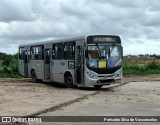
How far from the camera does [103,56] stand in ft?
75.0

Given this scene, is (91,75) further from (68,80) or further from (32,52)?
(32,52)

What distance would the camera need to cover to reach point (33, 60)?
2991 centimetres

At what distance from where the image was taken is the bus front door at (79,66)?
2292 cm

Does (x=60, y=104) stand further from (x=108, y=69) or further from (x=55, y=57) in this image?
(x=55, y=57)

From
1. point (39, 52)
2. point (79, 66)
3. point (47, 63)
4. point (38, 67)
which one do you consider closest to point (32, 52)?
point (39, 52)

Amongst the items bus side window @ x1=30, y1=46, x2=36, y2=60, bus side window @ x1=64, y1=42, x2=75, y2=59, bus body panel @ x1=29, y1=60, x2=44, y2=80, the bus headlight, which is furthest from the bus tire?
bus side window @ x1=30, y1=46, x2=36, y2=60

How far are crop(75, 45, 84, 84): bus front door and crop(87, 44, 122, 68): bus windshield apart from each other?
19.6 inches

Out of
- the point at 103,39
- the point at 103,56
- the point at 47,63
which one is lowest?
the point at 47,63

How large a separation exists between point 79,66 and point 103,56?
4.60ft

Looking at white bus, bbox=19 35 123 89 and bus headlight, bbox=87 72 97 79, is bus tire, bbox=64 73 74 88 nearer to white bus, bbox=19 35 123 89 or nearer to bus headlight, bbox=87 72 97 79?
white bus, bbox=19 35 123 89

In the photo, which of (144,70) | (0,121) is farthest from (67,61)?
(144,70)

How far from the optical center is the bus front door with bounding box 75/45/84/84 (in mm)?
22922

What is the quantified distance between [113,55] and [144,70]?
79.6ft

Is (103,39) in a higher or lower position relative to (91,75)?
higher
